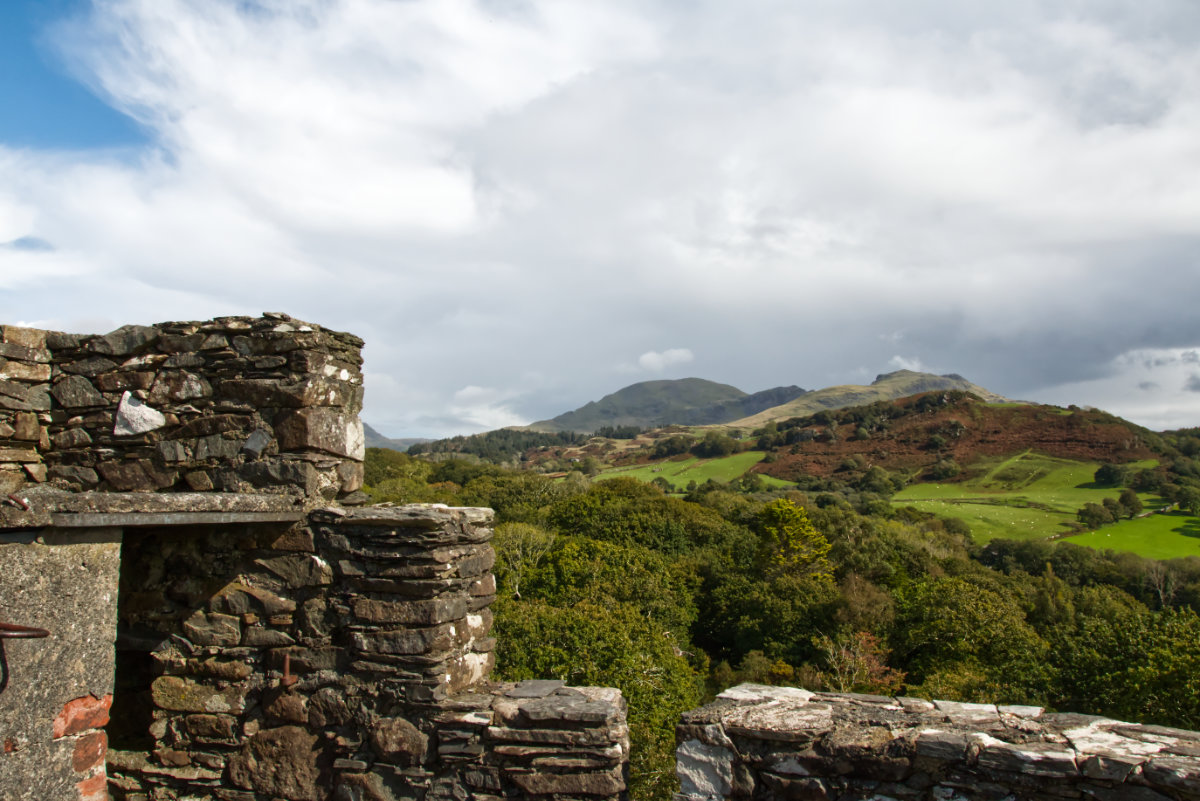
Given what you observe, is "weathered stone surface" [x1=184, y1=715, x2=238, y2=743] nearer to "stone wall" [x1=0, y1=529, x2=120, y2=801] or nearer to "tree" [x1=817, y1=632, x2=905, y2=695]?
"stone wall" [x1=0, y1=529, x2=120, y2=801]

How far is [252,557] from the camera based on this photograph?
4629 millimetres

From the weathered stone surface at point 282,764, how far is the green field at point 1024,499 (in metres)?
72.2

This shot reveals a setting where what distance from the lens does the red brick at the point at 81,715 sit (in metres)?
3.61

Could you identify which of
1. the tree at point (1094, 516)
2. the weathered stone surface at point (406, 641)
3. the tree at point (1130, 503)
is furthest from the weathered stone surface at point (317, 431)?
the tree at point (1130, 503)

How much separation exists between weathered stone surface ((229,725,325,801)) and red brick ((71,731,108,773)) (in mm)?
806

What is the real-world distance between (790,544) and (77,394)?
4487 centimetres

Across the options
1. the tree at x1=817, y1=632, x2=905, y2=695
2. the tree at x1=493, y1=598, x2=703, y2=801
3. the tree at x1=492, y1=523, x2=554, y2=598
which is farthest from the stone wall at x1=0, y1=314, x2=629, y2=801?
the tree at x1=492, y1=523, x2=554, y2=598

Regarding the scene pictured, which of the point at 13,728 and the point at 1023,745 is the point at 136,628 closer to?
the point at 13,728

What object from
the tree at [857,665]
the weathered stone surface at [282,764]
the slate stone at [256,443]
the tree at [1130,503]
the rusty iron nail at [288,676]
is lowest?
the tree at [857,665]

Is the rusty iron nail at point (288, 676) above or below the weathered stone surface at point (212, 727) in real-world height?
above

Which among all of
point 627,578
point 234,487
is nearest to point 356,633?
point 234,487

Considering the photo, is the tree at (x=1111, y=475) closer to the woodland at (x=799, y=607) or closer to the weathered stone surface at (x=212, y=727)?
the woodland at (x=799, y=607)

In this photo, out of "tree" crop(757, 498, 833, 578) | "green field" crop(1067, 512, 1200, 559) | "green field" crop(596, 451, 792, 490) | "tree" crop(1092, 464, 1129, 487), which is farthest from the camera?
"green field" crop(596, 451, 792, 490)

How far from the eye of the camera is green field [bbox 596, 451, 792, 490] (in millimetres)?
97812
